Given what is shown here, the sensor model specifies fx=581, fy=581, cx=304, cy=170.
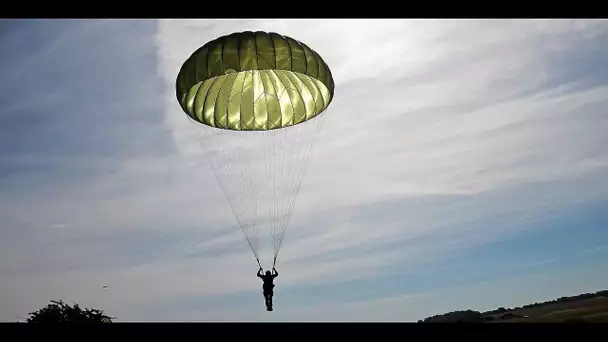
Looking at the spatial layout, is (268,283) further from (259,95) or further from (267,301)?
(259,95)

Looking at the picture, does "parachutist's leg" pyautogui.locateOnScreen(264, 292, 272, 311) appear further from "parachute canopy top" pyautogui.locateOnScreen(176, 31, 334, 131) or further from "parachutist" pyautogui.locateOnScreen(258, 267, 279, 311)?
"parachute canopy top" pyautogui.locateOnScreen(176, 31, 334, 131)

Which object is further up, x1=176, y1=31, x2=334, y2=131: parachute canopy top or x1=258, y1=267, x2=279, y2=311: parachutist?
x1=176, y1=31, x2=334, y2=131: parachute canopy top

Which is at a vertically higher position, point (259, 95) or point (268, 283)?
point (259, 95)

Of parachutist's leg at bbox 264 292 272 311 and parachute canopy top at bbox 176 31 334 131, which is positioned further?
parachutist's leg at bbox 264 292 272 311

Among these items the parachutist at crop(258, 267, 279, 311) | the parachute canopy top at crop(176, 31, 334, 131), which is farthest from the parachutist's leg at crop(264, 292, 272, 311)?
the parachute canopy top at crop(176, 31, 334, 131)

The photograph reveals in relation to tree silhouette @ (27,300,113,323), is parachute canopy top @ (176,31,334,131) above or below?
above

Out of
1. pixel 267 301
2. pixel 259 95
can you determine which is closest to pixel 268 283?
pixel 267 301

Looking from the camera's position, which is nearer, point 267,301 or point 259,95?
point 267,301

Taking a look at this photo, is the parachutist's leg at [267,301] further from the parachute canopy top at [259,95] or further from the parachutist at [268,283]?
the parachute canopy top at [259,95]

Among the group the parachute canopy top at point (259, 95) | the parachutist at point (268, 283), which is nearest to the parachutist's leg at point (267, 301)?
the parachutist at point (268, 283)

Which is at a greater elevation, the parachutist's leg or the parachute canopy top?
the parachute canopy top
